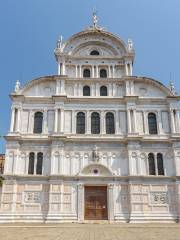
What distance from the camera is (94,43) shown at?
107 feet

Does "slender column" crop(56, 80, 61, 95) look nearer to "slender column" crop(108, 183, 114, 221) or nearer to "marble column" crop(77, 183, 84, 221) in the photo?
"marble column" crop(77, 183, 84, 221)

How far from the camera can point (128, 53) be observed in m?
31.0

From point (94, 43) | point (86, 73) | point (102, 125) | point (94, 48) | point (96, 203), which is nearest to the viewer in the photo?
point (96, 203)

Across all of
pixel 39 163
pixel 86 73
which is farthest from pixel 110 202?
pixel 86 73

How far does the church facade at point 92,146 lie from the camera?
82.3ft

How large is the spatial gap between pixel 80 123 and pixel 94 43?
1028cm

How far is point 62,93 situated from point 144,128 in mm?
9113

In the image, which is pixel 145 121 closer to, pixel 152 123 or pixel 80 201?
pixel 152 123

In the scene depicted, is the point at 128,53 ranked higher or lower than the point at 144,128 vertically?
higher

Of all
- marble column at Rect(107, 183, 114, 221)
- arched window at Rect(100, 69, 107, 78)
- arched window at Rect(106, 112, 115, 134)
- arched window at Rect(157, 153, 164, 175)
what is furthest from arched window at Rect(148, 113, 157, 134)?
marble column at Rect(107, 183, 114, 221)

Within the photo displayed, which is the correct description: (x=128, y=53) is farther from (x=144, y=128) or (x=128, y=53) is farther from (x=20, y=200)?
(x=20, y=200)

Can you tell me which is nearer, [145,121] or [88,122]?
[88,122]

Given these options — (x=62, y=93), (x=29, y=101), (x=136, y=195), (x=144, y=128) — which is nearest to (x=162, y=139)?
(x=144, y=128)

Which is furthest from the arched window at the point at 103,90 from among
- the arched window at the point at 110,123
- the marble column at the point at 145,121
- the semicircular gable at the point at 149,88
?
the marble column at the point at 145,121
